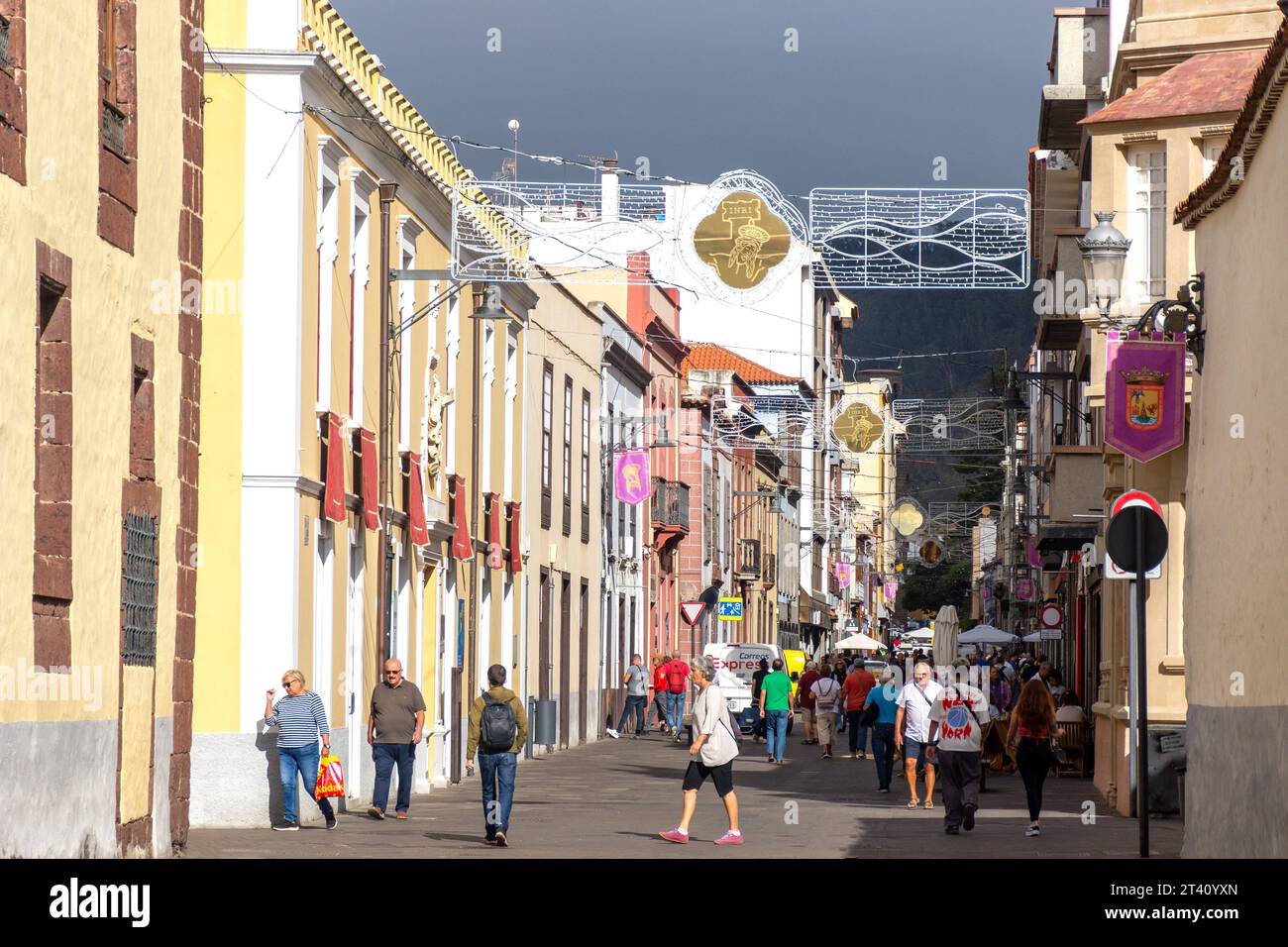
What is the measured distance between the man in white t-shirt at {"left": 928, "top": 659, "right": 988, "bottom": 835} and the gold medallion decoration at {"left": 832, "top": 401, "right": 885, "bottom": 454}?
70.8 feet

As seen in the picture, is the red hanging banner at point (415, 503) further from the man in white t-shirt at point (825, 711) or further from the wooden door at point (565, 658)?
the wooden door at point (565, 658)

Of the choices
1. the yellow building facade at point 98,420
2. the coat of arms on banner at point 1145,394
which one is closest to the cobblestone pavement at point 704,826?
the yellow building facade at point 98,420

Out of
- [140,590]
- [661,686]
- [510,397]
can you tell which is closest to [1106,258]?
[140,590]

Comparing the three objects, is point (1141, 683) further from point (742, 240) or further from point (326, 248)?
point (326, 248)

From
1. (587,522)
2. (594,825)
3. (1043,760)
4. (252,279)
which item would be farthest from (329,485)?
(587,522)

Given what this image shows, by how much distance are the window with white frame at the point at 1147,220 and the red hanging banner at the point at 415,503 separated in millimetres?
9203

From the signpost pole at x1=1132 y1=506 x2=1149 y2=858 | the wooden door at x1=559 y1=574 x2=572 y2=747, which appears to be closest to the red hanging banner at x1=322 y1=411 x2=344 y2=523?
the signpost pole at x1=1132 y1=506 x2=1149 y2=858

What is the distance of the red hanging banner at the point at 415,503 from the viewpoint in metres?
27.4

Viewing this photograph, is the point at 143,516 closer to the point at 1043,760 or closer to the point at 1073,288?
the point at 1043,760

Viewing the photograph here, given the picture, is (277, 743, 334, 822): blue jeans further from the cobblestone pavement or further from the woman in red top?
the woman in red top

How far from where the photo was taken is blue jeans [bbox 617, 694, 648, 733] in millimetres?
44156

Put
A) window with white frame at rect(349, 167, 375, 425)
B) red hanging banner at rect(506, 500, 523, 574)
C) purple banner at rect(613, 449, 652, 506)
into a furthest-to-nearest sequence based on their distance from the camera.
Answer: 1. purple banner at rect(613, 449, 652, 506)
2. red hanging banner at rect(506, 500, 523, 574)
3. window with white frame at rect(349, 167, 375, 425)

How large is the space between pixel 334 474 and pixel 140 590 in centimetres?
716
